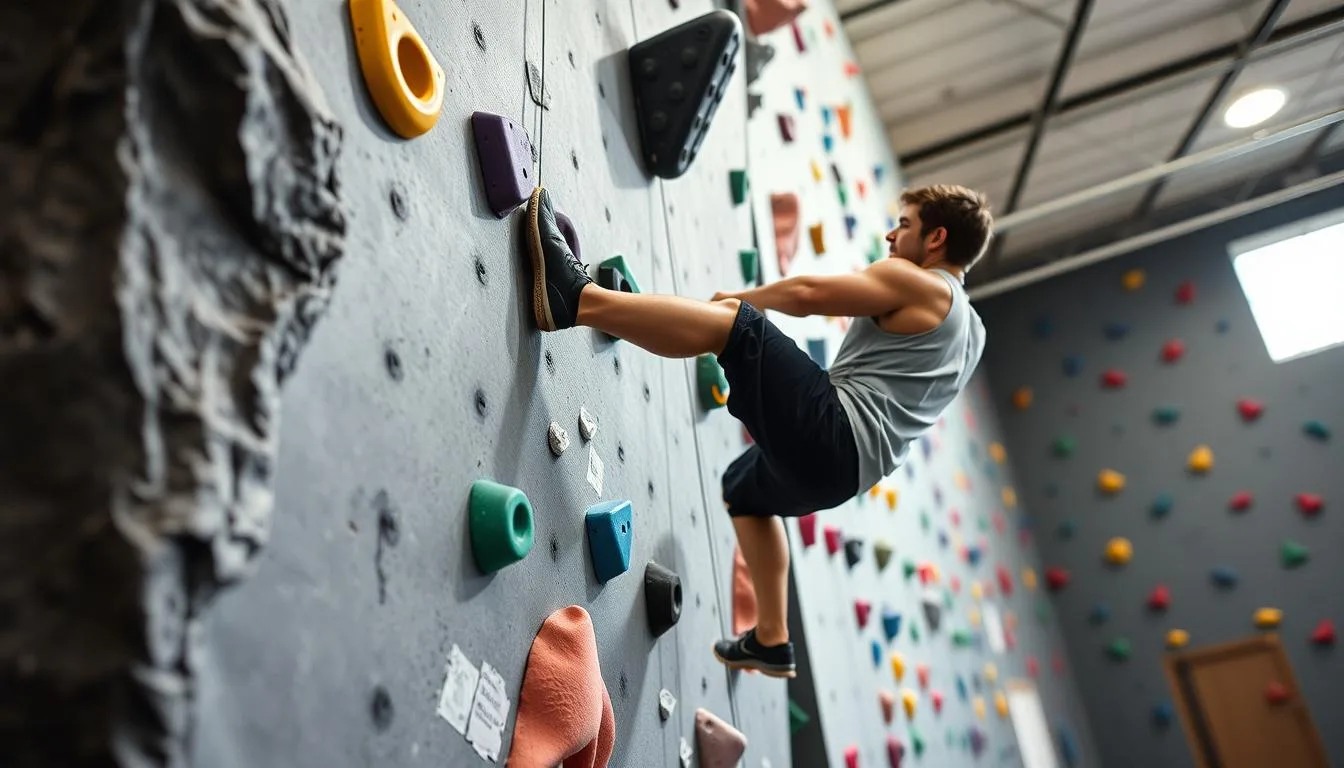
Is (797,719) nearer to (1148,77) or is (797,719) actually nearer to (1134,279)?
(1148,77)

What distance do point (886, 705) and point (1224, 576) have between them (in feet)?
16.0

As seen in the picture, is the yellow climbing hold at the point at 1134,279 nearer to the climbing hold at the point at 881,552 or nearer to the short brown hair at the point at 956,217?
the climbing hold at the point at 881,552

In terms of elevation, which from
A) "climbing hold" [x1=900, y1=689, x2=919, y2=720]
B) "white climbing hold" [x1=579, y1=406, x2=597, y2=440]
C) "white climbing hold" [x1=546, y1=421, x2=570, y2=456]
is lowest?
"climbing hold" [x1=900, y1=689, x2=919, y2=720]

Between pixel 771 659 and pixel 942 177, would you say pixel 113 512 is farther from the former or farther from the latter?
pixel 942 177

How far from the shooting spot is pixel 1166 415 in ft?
24.4

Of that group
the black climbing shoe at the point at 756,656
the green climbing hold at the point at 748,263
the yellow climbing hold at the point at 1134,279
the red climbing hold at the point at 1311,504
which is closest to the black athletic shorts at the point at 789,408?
the black climbing shoe at the point at 756,656

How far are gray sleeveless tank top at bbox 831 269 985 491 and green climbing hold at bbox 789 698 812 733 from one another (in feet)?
3.03

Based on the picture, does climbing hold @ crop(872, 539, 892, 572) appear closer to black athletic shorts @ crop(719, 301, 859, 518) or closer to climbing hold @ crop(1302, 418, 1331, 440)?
black athletic shorts @ crop(719, 301, 859, 518)

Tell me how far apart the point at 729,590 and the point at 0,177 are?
6.07 ft

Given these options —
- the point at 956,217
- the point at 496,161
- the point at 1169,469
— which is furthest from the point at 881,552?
the point at 1169,469

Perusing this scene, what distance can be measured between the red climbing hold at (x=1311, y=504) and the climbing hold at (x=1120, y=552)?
1.13 meters

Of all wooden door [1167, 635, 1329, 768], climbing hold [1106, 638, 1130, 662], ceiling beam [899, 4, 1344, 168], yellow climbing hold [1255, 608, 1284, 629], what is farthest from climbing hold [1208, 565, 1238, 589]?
ceiling beam [899, 4, 1344, 168]

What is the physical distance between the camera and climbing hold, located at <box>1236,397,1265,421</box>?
7.16 meters

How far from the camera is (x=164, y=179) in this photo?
0.68m
